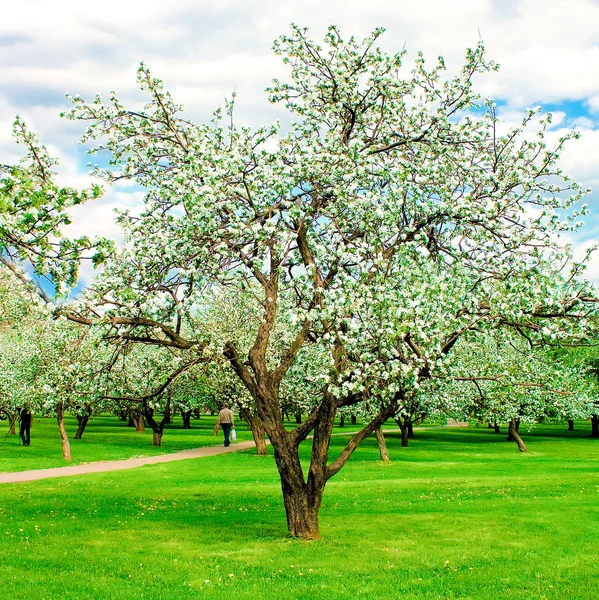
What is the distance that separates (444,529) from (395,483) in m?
9.13

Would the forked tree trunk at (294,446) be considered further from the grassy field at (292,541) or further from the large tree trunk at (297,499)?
the grassy field at (292,541)

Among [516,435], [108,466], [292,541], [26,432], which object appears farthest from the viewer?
[516,435]

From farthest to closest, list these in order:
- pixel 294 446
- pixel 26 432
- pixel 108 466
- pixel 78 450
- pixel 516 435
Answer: pixel 516 435, pixel 26 432, pixel 78 450, pixel 108 466, pixel 294 446

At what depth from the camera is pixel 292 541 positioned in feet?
42.1

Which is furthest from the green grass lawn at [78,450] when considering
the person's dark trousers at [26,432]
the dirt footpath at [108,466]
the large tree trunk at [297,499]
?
the large tree trunk at [297,499]

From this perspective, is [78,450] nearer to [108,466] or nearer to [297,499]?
[108,466]

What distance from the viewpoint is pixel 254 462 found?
3095cm

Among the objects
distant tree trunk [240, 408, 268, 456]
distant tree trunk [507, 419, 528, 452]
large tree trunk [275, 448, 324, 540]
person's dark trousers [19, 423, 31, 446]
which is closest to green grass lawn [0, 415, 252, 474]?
person's dark trousers [19, 423, 31, 446]

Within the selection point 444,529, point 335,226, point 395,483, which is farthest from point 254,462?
point 335,226

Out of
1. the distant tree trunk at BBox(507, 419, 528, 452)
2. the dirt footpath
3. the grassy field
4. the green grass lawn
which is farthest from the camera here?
the distant tree trunk at BBox(507, 419, 528, 452)

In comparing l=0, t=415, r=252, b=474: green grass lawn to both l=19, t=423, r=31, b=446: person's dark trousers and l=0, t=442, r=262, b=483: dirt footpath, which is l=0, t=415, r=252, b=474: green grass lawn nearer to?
l=19, t=423, r=31, b=446: person's dark trousers

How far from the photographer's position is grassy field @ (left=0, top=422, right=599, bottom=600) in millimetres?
10023

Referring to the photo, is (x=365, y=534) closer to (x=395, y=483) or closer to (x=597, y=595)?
(x=597, y=595)

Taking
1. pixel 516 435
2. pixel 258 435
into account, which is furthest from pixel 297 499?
pixel 516 435
